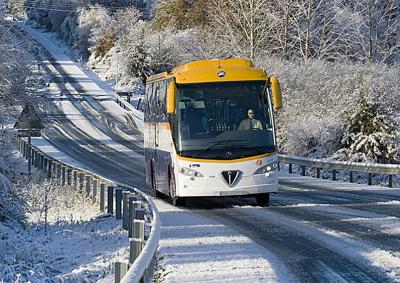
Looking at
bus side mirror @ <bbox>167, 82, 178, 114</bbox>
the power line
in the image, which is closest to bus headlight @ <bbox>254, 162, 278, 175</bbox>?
bus side mirror @ <bbox>167, 82, 178, 114</bbox>

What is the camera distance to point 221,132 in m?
17.2

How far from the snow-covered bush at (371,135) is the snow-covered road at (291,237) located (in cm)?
504

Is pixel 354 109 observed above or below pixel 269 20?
below

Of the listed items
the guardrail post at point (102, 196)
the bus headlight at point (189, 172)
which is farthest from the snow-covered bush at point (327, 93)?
the bus headlight at point (189, 172)

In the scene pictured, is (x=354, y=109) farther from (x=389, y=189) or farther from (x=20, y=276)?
(x=20, y=276)

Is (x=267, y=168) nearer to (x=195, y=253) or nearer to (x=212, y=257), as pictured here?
(x=195, y=253)

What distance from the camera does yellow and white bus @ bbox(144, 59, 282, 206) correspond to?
1694 cm

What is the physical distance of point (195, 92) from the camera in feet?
57.7

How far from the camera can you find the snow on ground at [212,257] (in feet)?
30.8

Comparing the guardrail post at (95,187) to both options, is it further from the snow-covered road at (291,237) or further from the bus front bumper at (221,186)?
the bus front bumper at (221,186)

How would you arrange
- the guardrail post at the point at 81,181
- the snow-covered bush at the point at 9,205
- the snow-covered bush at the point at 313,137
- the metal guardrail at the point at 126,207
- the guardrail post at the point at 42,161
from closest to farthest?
the metal guardrail at the point at 126,207, the snow-covered bush at the point at 9,205, the guardrail post at the point at 81,181, the snow-covered bush at the point at 313,137, the guardrail post at the point at 42,161

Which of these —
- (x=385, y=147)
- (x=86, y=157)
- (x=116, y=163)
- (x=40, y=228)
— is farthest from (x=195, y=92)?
(x=86, y=157)

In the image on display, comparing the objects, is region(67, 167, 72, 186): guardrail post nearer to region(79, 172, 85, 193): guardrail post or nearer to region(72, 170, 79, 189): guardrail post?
region(72, 170, 79, 189): guardrail post

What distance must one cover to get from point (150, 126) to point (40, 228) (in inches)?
168
